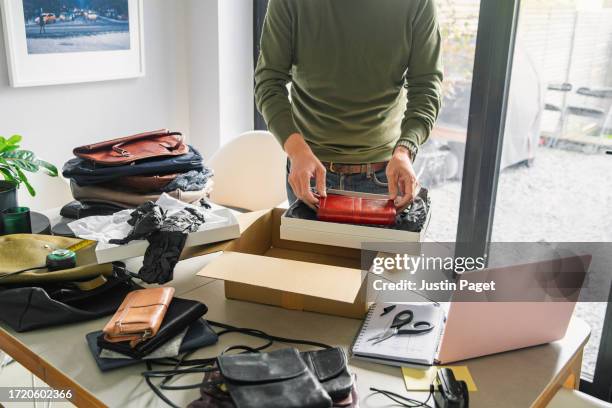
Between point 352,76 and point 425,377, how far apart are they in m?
0.87

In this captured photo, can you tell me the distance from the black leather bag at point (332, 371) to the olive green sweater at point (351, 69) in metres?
0.67

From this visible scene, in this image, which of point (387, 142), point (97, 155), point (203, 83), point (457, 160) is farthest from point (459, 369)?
point (203, 83)

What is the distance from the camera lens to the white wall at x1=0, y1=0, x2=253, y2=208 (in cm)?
241

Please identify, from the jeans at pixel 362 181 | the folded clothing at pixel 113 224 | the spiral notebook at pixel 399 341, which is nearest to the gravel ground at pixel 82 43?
the folded clothing at pixel 113 224

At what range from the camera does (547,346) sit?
1.17m

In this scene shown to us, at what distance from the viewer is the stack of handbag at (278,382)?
2.85 ft

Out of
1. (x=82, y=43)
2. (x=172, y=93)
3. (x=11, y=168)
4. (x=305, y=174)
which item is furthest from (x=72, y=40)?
(x=305, y=174)

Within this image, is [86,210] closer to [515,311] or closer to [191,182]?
[191,182]

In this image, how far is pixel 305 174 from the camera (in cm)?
134

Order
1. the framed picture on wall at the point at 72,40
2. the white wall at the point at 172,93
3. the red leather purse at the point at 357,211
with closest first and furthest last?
1. the red leather purse at the point at 357,211
2. the framed picture on wall at the point at 72,40
3. the white wall at the point at 172,93

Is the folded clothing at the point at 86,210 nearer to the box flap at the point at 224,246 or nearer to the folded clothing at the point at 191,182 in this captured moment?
the folded clothing at the point at 191,182

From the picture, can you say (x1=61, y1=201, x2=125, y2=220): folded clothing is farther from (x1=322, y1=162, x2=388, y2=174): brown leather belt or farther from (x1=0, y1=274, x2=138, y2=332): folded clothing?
(x1=322, y1=162, x2=388, y2=174): brown leather belt

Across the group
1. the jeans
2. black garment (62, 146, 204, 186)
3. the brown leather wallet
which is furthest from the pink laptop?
black garment (62, 146, 204, 186)

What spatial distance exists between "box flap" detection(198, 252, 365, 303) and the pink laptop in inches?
8.1
